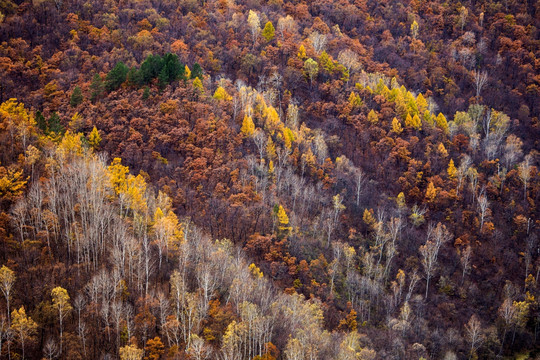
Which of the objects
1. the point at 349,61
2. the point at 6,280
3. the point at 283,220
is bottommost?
the point at 283,220

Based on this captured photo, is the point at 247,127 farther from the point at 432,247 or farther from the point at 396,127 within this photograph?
the point at 432,247

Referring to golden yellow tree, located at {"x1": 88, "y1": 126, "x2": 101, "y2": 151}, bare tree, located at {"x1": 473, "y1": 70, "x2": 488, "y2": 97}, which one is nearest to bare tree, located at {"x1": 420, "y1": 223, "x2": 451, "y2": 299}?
bare tree, located at {"x1": 473, "y1": 70, "x2": 488, "y2": 97}

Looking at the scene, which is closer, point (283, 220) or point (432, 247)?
point (283, 220)

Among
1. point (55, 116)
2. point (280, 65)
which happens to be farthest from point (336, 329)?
point (280, 65)

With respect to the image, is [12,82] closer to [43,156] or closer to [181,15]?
[43,156]

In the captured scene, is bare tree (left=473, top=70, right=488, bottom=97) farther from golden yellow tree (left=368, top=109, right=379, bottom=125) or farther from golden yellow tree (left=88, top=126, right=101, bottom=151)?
golden yellow tree (left=88, top=126, right=101, bottom=151)

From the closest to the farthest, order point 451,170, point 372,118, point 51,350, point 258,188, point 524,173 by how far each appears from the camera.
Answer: point 51,350, point 258,188, point 524,173, point 451,170, point 372,118

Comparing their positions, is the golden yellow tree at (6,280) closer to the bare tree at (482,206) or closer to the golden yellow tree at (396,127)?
the bare tree at (482,206)

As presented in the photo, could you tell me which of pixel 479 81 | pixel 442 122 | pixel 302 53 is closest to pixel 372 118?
pixel 442 122
